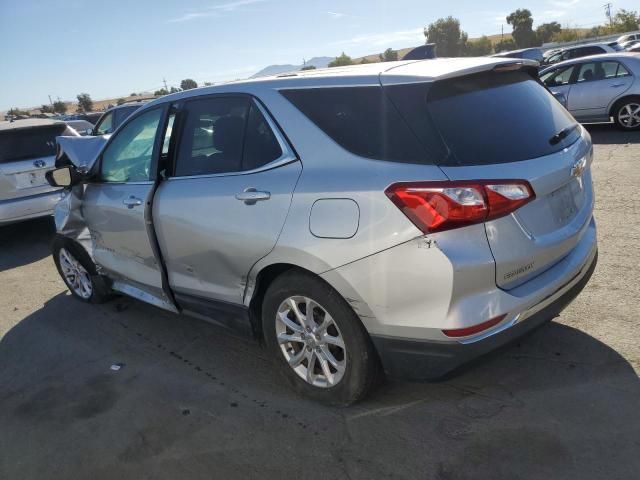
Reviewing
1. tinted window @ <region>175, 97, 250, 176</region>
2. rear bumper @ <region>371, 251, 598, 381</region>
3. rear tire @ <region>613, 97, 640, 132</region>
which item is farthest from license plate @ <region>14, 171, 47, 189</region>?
rear tire @ <region>613, 97, 640, 132</region>

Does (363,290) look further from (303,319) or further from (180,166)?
(180,166)

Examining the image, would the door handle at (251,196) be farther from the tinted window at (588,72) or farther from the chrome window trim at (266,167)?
the tinted window at (588,72)

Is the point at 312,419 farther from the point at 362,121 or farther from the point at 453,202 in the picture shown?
the point at 362,121

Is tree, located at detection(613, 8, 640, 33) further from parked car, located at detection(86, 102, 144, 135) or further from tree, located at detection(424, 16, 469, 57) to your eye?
parked car, located at detection(86, 102, 144, 135)

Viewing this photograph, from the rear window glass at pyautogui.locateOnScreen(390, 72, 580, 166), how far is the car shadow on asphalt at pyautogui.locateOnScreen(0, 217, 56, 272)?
6.30 m

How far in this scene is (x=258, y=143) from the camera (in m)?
3.22

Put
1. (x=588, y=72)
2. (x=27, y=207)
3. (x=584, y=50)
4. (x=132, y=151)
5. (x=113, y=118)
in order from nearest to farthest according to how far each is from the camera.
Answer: (x=132, y=151), (x=27, y=207), (x=588, y=72), (x=113, y=118), (x=584, y=50)

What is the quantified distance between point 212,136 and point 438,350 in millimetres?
1955

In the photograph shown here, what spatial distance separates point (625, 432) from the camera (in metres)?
2.66

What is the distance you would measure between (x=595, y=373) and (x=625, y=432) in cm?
54

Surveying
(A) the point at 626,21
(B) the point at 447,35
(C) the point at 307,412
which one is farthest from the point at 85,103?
(C) the point at 307,412

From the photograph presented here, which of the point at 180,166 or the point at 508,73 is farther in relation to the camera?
the point at 180,166

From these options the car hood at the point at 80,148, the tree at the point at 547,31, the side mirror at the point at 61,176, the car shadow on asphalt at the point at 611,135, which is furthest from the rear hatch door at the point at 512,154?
the tree at the point at 547,31

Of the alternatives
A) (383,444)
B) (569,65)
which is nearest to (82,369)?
(383,444)
